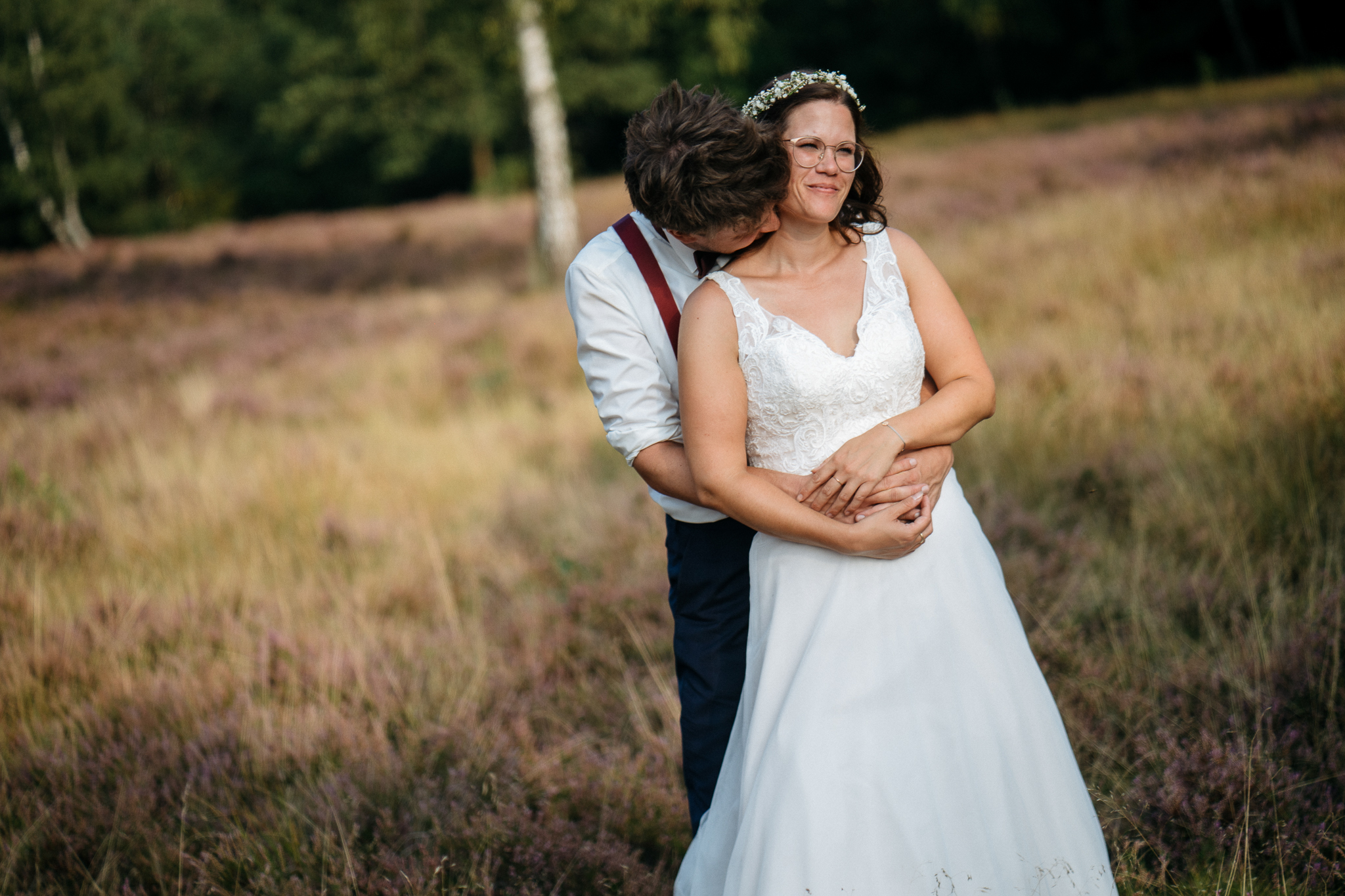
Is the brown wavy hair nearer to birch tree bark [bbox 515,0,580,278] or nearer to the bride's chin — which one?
the bride's chin

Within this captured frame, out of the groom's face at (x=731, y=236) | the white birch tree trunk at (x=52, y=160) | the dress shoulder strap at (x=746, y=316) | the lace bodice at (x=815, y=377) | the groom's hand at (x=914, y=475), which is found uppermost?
the white birch tree trunk at (x=52, y=160)

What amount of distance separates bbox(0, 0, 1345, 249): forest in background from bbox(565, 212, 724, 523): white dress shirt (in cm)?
1195

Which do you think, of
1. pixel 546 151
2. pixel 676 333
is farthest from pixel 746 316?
pixel 546 151

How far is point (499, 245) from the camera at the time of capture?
14.8m

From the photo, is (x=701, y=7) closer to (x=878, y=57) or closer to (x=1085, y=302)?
(x=1085, y=302)

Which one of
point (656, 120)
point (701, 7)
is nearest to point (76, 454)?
point (656, 120)

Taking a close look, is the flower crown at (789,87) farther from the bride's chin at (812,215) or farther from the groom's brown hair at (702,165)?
the bride's chin at (812,215)

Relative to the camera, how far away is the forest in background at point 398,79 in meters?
21.8

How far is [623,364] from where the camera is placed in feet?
6.77

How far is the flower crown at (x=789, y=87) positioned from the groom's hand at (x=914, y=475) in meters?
0.88

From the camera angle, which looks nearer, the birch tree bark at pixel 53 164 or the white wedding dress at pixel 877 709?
the white wedding dress at pixel 877 709

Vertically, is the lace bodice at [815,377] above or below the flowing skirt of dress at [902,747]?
above

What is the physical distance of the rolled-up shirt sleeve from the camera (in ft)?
6.75

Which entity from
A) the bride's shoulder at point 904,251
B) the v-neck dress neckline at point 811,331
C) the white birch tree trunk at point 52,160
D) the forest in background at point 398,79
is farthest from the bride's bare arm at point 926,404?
the white birch tree trunk at point 52,160
